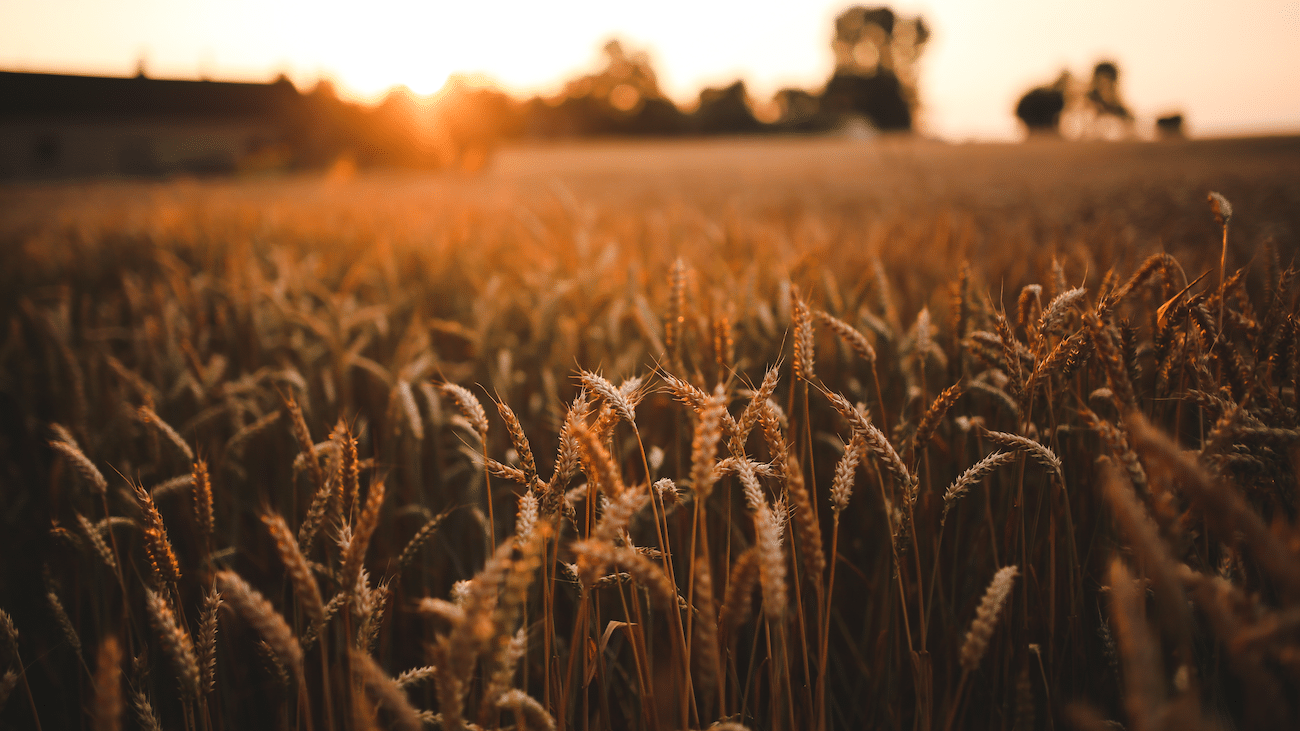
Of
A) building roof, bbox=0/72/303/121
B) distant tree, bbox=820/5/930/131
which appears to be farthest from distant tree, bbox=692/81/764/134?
building roof, bbox=0/72/303/121

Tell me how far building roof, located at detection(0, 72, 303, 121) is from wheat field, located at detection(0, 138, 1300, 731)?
31646 mm

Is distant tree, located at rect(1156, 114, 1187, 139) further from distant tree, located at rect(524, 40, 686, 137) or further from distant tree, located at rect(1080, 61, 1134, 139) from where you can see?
distant tree, located at rect(524, 40, 686, 137)

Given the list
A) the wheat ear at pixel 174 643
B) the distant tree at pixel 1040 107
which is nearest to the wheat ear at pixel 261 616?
the wheat ear at pixel 174 643

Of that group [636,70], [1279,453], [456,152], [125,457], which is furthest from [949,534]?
[636,70]

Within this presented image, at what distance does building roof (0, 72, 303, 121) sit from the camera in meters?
25.5

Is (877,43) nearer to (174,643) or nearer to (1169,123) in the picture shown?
(1169,123)

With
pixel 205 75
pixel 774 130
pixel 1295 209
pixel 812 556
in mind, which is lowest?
pixel 812 556

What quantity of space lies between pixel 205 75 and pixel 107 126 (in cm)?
561

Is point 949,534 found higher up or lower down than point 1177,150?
lower down

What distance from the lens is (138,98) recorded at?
27.2 meters

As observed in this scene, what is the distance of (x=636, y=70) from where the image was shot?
6272 centimetres

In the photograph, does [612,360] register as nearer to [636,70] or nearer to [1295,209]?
[1295,209]

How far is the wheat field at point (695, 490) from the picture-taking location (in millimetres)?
643

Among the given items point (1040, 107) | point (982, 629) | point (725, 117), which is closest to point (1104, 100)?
point (1040, 107)
